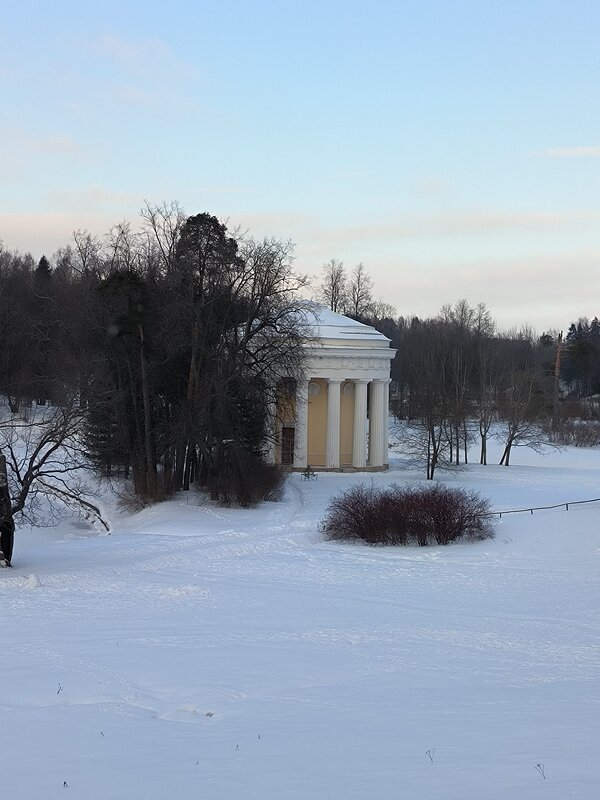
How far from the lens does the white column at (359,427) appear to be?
47.9 meters

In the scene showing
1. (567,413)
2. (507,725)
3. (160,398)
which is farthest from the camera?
(567,413)

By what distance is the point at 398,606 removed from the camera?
55.9ft

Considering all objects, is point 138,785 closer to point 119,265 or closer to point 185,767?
point 185,767

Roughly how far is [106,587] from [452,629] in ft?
26.1

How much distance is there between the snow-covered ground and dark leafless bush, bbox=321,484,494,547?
0.97 m

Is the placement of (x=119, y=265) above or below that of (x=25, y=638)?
above

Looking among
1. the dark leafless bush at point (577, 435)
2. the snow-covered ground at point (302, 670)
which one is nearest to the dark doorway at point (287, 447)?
the snow-covered ground at point (302, 670)

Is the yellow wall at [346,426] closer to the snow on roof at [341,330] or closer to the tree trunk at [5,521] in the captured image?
the snow on roof at [341,330]

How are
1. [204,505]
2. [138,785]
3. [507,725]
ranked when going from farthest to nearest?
[204,505]
[507,725]
[138,785]

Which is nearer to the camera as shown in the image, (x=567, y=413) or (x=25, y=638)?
(x=25, y=638)

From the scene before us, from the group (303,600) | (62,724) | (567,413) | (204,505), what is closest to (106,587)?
(303,600)

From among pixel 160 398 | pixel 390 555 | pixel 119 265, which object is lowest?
pixel 390 555

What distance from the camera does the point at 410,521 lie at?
26.6 m

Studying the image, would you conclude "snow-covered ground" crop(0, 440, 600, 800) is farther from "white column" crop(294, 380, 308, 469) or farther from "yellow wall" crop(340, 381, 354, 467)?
"yellow wall" crop(340, 381, 354, 467)
